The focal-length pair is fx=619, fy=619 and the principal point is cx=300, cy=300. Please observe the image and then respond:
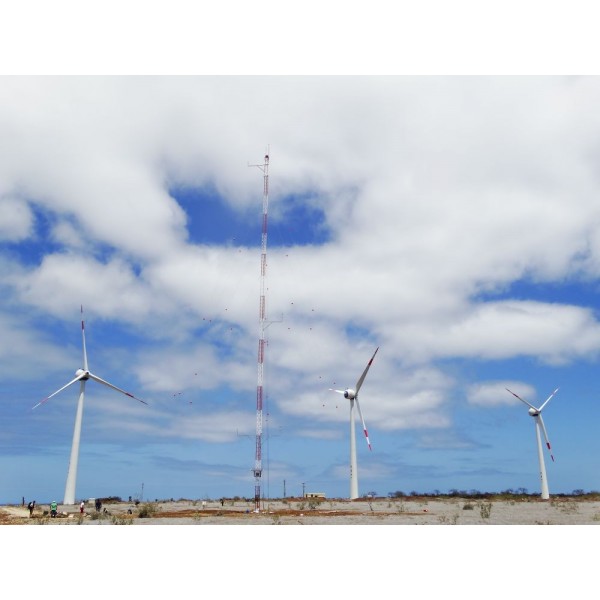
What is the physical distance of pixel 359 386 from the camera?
12125 cm
